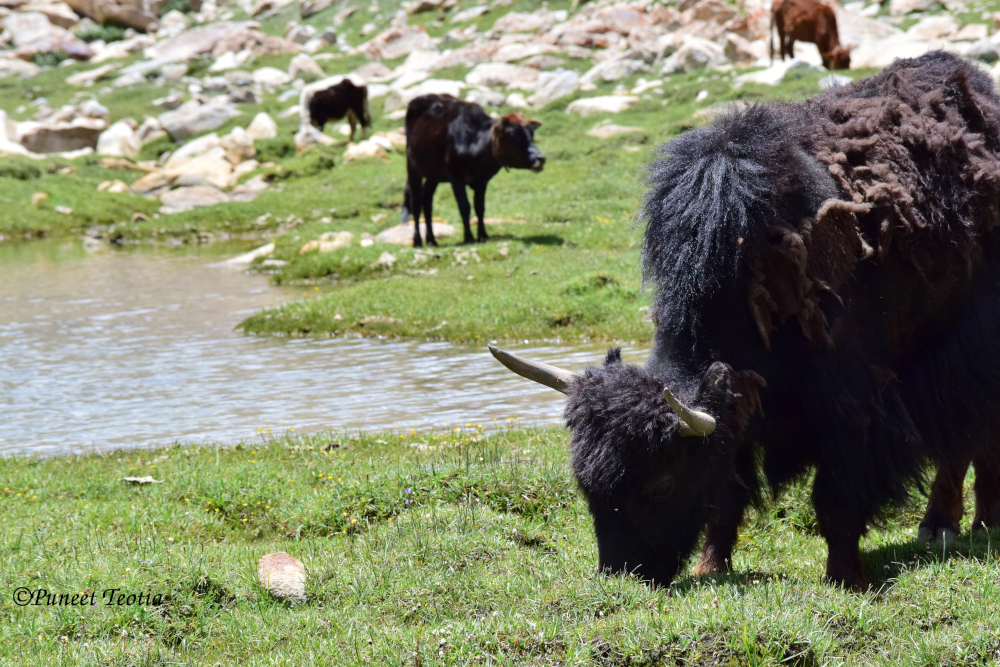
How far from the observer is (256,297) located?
1530 cm

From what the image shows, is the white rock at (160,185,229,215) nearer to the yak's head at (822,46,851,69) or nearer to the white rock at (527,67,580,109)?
the white rock at (527,67,580,109)

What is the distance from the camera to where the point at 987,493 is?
17.7ft

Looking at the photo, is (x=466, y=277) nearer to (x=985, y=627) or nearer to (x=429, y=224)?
(x=429, y=224)

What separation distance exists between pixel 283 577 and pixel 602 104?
2489 cm

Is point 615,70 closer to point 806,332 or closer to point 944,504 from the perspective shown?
point 944,504

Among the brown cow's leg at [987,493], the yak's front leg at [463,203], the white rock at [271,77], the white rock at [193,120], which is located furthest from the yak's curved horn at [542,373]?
the white rock at [271,77]

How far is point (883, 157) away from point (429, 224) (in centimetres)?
1265

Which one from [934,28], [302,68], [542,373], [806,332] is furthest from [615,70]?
[542,373]

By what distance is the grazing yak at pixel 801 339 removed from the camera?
171 inches

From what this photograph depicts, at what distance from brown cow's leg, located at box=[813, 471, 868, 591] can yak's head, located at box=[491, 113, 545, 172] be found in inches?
495

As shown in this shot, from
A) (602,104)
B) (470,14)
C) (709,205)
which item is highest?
(470,14)

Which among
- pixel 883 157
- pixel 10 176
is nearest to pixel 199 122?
pixel 10 176

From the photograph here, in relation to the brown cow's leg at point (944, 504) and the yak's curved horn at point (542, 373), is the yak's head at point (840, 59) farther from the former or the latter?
the yak's curved horn at point (542, 373)

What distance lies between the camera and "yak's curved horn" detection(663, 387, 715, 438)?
4.04 meters
